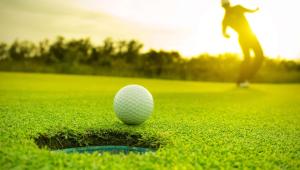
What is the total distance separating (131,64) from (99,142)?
24855 millimetres

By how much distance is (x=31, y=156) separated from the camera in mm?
2520

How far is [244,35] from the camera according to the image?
471 inches

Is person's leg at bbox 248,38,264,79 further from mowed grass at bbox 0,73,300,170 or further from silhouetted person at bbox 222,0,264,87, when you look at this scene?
mowed grass at bbox 0,73,300,170

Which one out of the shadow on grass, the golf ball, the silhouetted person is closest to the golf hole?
the shadow on grass

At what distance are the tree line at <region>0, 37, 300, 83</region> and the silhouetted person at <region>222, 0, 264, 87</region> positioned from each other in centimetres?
822

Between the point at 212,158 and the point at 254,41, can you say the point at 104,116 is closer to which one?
the point at 212,158

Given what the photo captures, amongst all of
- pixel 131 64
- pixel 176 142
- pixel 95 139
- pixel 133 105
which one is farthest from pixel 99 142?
pixel 131 64

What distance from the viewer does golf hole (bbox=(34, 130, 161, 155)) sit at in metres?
3.38

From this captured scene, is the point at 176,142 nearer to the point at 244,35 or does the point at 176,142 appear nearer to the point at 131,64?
the point at 244,35

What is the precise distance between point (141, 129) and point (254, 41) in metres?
9.19

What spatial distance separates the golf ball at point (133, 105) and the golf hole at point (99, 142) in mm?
295

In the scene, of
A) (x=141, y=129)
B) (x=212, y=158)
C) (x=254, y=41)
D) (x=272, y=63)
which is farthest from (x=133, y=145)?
(x=272, y=63)

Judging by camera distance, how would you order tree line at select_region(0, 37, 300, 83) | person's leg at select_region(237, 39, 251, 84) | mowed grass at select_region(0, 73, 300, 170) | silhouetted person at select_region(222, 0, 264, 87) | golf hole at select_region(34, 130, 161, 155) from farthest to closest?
tree line at select_region(0, 37, 300, 83)
person's leg at select_region(237, 39, 251, 84)
silhouetted person at select_region(222, 0, 264, 87)
golf hole at select_region(34, 130, 161, 155)
mowed grass at select_region(0, 73, 300, 170)

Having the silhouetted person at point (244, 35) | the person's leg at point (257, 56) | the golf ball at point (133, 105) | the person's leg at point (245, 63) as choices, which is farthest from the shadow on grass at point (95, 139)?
the person's leg at point (257, 56)
